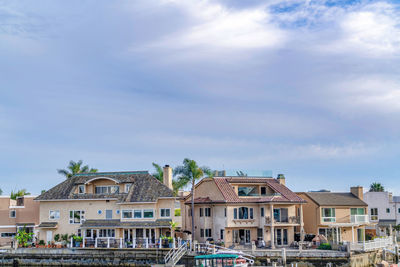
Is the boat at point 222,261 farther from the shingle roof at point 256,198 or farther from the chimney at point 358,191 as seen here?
the chimney at point 358,191

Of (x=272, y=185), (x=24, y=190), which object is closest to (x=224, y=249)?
(x=272, y=185)

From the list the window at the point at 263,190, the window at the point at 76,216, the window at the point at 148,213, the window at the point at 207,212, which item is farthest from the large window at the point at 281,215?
the window at the point at 76,216

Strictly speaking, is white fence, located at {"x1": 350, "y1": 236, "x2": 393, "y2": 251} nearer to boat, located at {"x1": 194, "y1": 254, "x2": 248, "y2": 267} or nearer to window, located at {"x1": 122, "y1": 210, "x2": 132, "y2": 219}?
boat, located at {"x1": 194, "y1": 254, "x2": 248, "y2": 267}

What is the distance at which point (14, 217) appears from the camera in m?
65.4

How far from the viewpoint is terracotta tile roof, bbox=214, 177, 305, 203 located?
58.5 meters

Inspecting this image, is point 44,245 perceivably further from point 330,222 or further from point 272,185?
point 330,222

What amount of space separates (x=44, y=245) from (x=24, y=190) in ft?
92.8

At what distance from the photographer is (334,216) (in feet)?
210

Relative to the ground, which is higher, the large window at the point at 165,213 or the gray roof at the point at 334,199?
the gray roof at the point at 334,199

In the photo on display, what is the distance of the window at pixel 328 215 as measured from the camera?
2489 inches

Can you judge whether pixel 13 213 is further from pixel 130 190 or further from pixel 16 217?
pixel 130 190

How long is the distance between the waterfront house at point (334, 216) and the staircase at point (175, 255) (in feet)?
63.9

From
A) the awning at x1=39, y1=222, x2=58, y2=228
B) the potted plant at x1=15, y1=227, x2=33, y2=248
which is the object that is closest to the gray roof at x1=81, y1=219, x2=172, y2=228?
the awning at x1=39, y1=222, x2=58, y2=228

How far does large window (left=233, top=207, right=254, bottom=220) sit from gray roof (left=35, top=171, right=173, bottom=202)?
7597 millimetres
